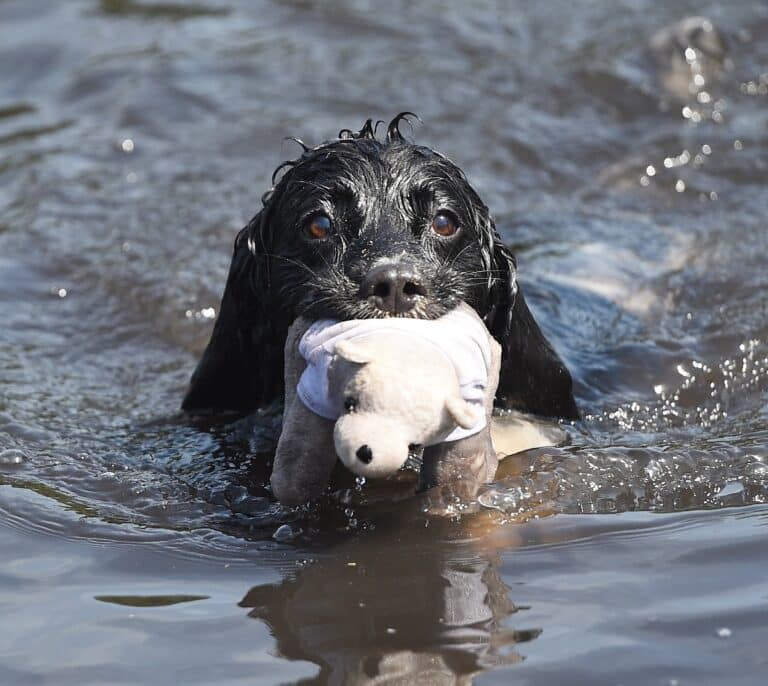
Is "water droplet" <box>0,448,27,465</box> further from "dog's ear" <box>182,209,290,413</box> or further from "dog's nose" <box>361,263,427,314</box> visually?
"dog's nose" <box>361,263,427,314</box>

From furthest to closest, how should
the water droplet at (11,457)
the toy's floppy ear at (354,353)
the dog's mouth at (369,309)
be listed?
the water droplet at (11,457), the dog's mouth at (369,309), the toy's floppy ear at (354,353)

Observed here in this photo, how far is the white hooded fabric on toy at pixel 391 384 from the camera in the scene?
2963mm

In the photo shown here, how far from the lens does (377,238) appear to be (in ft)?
11.7

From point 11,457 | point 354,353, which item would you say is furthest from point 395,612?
point 11,457

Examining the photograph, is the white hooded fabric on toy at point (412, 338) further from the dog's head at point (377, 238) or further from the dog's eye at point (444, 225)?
the dog's eye at point (444, 225)

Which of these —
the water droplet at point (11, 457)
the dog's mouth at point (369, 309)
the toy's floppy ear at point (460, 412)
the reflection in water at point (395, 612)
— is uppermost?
the dog's mouth at point (369, 309)

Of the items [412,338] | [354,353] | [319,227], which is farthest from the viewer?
[319,227]

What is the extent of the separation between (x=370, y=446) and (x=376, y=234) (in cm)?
82

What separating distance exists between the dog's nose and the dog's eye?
0.36 metres

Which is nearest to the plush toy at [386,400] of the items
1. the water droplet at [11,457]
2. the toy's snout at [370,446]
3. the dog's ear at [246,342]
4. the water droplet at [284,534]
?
the toy's snout at [370,446]

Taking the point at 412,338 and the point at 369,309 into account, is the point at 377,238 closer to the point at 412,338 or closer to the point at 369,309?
the point at 369,309

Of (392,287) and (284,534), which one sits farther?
(284,534)

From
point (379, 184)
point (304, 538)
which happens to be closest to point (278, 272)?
point (379, 184)

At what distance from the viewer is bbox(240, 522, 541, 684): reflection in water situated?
2.96 m
